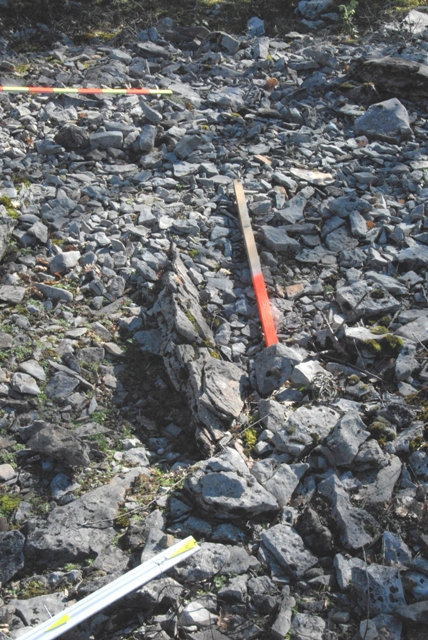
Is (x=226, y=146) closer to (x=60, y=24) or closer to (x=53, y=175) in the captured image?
(x=53, y=175)

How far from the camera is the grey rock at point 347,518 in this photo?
135 inches

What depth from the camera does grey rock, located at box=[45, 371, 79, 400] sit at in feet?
14.4

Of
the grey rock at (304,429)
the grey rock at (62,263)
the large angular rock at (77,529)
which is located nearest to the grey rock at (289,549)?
the grey rock at (304,429)

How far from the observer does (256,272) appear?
18.6 ft

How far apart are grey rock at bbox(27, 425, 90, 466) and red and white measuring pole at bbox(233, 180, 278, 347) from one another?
5.88 feet

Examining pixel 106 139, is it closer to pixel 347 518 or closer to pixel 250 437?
pixel 250 437

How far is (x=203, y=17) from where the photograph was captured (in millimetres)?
10844

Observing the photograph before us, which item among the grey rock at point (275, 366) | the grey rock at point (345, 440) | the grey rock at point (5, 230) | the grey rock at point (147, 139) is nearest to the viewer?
the grey rock at point (345, 440)

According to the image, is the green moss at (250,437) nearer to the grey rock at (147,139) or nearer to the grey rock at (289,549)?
the grey rock at (289,549)

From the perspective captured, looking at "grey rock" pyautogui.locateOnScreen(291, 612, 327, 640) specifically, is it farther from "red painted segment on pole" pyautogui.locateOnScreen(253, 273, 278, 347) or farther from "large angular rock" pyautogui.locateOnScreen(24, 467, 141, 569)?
"red painted segment on pole" pyautogui.locateOnScreen(253, 273, 278, 347)

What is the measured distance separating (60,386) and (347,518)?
87.1 inches

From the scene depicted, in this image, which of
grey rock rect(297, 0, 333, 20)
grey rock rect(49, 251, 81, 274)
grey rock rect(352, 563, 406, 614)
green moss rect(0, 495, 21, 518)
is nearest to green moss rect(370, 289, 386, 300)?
grey rock rect(352, 563, 406, 614)

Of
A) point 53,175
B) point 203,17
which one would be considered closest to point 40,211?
point 53,175

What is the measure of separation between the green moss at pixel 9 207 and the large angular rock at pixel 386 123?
4578 millimetres
